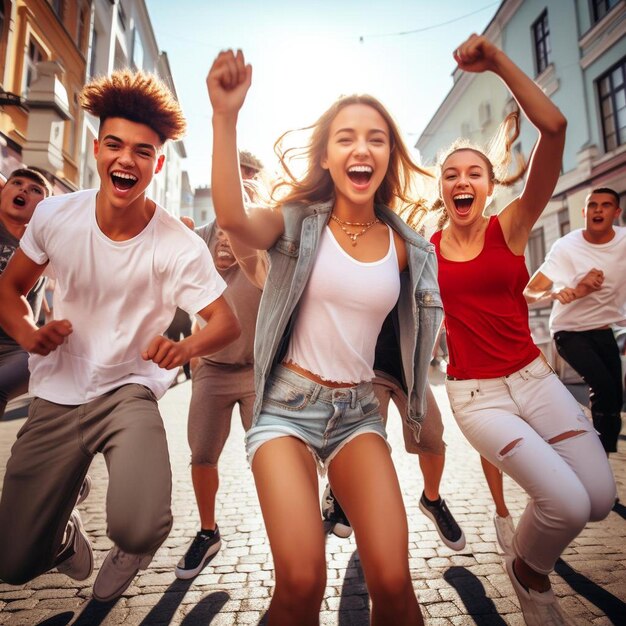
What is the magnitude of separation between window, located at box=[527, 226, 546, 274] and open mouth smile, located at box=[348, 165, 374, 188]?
21.5 metres

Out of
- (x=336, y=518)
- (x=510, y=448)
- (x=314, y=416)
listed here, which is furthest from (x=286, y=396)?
(x=336, y=518)

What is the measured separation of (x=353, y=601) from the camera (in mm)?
2688

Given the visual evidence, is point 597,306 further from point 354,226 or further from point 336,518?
point 354,226

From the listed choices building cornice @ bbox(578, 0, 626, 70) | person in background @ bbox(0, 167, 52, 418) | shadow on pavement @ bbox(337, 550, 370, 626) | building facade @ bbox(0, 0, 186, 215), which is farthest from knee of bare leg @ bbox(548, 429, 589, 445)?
building cornice @ bbox(578, 0, 626, 70)

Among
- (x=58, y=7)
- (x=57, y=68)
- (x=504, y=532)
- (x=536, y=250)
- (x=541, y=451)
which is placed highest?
(x=58, y=7)

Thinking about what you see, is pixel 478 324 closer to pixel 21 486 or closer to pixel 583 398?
pixel 21 486

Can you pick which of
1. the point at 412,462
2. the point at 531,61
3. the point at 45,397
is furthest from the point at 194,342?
the point at 531,61

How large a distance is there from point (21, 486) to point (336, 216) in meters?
2.05

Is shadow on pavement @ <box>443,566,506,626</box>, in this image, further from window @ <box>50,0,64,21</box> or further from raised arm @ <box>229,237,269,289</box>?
window @ <box>50,0,64,21</box>

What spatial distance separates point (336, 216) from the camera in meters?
2.53

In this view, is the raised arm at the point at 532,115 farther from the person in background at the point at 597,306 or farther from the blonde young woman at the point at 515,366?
the person in background at the point at 597,306

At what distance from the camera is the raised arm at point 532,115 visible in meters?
2.29

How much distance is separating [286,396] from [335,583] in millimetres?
1497

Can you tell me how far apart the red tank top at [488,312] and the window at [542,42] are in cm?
2201
